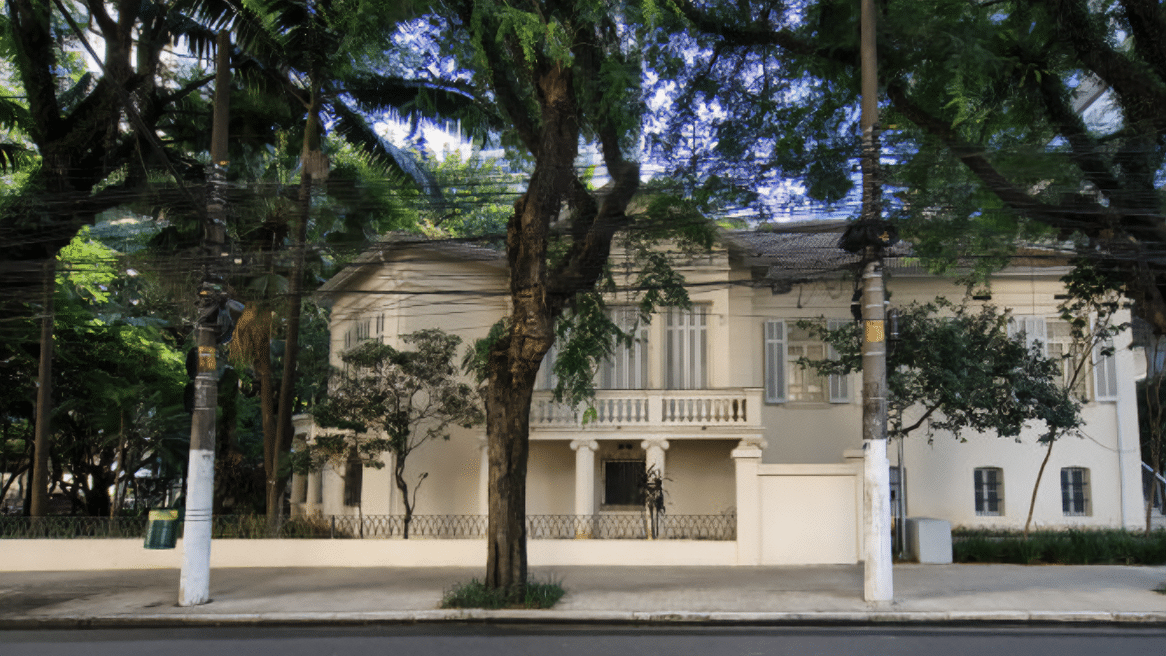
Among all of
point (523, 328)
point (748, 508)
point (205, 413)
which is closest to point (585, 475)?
point (748, 508)

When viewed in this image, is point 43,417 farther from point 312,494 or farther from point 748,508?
point 748,508

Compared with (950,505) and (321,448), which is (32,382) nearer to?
(321,448)

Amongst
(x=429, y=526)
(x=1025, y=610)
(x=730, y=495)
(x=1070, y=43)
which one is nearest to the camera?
(x=1025, y=610)

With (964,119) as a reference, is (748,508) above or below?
below

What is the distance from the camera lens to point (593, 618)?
37.2 ft

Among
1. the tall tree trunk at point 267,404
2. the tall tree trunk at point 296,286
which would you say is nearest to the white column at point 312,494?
the tall tree trunk at point 267,404

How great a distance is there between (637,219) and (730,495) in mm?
8401

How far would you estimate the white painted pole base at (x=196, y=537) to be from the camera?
12258mm

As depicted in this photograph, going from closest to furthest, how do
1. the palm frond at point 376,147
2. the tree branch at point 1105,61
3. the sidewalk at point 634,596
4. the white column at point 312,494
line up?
the sidewalk at point 634,596
the tree branch at point 1105,61
the palm frond at point 376,147
the white column at point 312,494

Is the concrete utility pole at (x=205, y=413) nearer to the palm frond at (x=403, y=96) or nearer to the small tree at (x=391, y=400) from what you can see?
the palm frond at (x=403, y=96)

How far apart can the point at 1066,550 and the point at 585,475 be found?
9.02 meters

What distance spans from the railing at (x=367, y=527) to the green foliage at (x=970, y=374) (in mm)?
4159

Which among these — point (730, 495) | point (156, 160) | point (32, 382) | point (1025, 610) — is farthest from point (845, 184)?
point (32, 382)

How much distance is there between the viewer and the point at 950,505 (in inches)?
832
